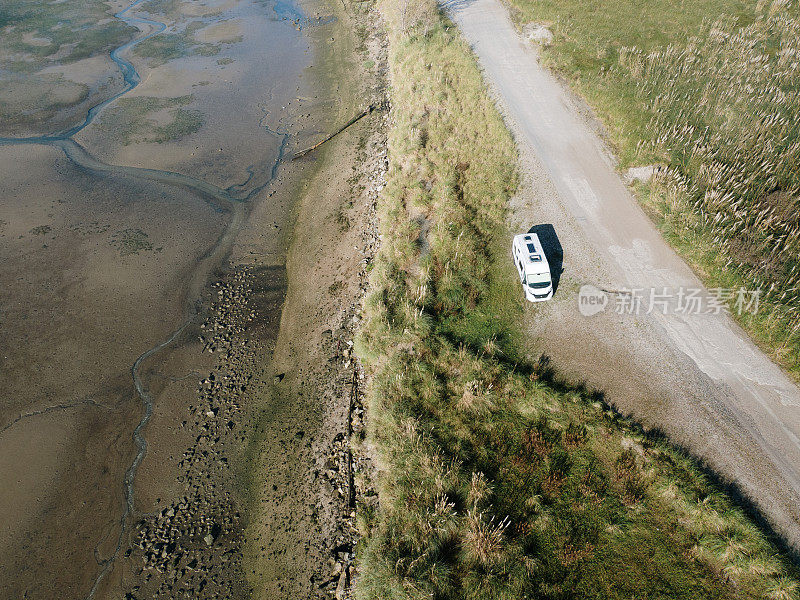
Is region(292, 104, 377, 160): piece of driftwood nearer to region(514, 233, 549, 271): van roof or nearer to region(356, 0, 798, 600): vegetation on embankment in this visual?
region(356, 0, 798, 600): vegetation on embankment

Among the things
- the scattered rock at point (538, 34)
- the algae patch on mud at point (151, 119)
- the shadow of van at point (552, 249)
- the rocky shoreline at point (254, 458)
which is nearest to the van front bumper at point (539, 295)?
the shadow of van at point (552, 249)

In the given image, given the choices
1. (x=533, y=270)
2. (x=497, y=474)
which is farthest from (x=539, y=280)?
(x=497, y=474)

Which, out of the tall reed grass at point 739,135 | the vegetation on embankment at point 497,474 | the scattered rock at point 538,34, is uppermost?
the scattered rock at point 538,34

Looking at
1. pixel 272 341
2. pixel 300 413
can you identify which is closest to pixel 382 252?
pixel 272 341

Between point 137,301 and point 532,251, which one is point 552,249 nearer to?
point 532,251

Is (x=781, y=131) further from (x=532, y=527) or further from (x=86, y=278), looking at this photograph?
(x=86, y=278)

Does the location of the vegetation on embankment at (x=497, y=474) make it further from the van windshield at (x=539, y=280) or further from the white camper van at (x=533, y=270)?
the van windshield at (x=539, y=280)
